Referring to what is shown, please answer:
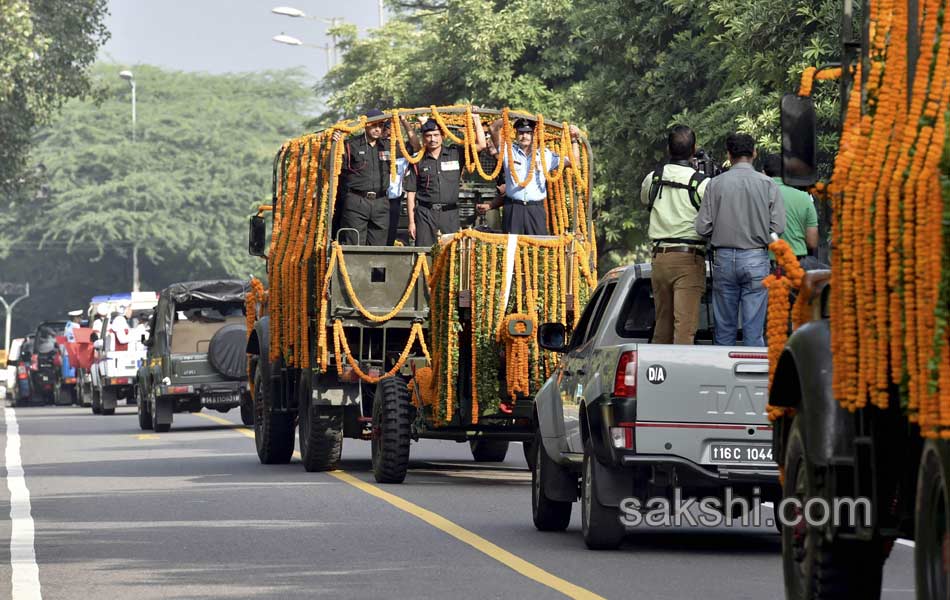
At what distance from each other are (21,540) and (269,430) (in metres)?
7.65

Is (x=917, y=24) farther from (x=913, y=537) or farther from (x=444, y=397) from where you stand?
(x=444, y=397)

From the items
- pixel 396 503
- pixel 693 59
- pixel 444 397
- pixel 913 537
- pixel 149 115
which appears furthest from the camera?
pixel 149 115

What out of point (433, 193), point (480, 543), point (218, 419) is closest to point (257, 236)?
point (433, 193)

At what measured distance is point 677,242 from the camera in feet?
45.8

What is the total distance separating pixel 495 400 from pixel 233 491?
7.62 ft

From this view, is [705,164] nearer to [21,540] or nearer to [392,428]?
[392,428]

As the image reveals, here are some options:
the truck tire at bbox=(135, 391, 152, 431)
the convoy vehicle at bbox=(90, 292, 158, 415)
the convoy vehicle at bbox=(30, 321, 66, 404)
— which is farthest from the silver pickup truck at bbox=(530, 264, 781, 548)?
the convoy vehicle at bbox=(30, 321, 66, 404)

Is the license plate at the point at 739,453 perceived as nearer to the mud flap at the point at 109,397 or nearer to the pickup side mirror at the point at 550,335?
the pickup side mirror at the point at 550,335

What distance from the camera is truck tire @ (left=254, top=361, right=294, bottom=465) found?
2148cm

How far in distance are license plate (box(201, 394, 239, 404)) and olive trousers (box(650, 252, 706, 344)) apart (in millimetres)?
18106

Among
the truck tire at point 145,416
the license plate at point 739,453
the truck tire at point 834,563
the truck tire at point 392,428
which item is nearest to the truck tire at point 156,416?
the truck tire at point 145,416

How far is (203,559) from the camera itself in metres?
12.6

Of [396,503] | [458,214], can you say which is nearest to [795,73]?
[458,214]

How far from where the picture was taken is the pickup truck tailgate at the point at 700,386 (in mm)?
12008
